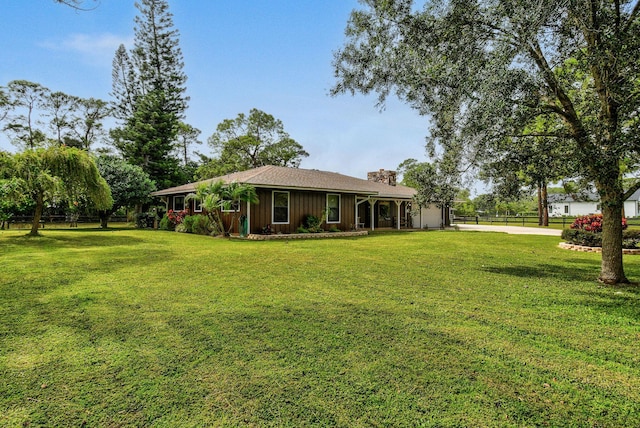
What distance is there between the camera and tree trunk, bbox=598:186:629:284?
5959mm

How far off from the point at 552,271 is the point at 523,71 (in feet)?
15.1

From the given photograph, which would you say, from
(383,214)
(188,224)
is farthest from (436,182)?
(383,214)

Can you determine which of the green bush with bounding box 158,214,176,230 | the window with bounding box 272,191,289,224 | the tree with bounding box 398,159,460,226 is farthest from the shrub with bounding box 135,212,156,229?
the tree with bounding box 398,159,460,226

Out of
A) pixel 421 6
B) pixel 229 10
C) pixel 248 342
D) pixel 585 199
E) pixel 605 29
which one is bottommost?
pixel 248 342

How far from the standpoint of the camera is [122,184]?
19.8 metres

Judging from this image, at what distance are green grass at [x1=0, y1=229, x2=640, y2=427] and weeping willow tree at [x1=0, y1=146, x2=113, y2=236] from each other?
674 centimetres

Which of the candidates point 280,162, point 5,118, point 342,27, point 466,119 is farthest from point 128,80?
point 466,119

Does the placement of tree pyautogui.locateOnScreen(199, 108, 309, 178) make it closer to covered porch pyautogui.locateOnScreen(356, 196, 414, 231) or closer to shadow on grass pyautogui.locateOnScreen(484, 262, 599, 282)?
covered porch pyautogui.locateOnScreen(356, 196, 414, 231)

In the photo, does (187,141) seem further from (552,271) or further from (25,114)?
(552,271)

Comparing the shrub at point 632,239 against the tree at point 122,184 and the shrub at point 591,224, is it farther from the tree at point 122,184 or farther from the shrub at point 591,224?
the tree at point 122,184

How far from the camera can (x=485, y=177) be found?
286 inches

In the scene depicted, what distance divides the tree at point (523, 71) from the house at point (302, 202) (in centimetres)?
797

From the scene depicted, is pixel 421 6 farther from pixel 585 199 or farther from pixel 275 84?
pixel 275 84

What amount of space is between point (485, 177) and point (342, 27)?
503 cm
